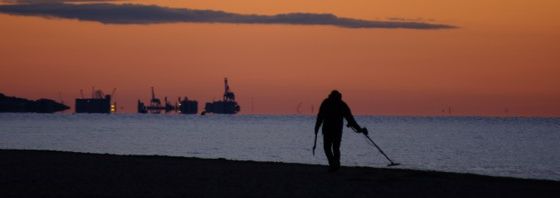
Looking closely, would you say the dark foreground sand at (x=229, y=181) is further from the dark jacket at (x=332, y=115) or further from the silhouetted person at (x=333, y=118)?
the dark jacket at (x=332, y=115)

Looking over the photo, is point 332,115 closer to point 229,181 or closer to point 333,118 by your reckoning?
point 333,118

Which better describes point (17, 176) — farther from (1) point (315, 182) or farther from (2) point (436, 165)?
(2) point (436, 165)

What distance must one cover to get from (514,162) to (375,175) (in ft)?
108

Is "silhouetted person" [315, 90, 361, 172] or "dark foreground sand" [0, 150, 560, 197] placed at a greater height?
"silhouetted person" [315, 90, 361, 172]

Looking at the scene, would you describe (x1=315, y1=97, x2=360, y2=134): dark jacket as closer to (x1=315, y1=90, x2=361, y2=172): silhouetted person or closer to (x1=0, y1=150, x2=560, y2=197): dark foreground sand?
(x1=315, y1=90, x2=361, y2=172): silhouetted person

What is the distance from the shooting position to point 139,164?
2320 cm

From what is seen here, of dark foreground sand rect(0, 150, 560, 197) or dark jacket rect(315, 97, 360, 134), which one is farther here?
dark jacket rect(315, 97, 360, 134)

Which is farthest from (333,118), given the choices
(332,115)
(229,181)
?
(229,181)

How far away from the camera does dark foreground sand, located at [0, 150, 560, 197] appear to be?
16547 millimetres

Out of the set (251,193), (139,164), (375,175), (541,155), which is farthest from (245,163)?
(541,155)

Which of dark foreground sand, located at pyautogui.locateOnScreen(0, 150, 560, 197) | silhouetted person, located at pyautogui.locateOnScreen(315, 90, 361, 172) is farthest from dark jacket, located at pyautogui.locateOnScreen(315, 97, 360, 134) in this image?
dark foreground sand, located at pyautogui.locateOnScreen(0, 150, 560, 197)

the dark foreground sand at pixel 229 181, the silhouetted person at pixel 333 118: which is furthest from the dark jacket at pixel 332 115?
the dark foreground sand at pixel 229 181

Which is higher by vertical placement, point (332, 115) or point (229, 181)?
point (332, 115)

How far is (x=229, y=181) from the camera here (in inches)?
734
